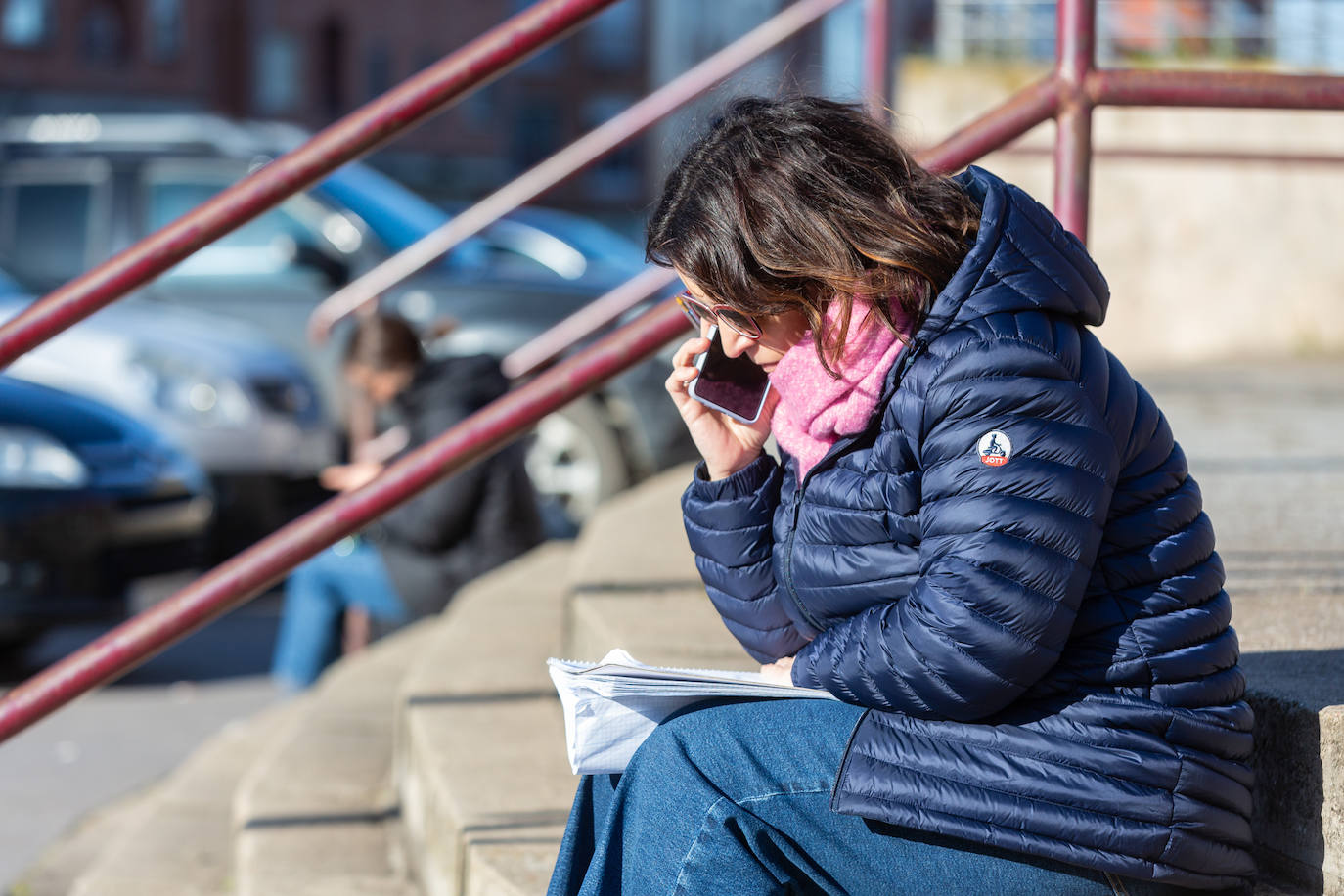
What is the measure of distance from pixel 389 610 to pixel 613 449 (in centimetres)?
210

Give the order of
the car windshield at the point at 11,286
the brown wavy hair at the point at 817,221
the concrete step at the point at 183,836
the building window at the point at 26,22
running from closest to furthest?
1. the brown wavy hair at the point at 817,221
2. the concrete step at the point at 183,836
3. the car windshield at the point at 11,286
4. the building window at the point at 26,22

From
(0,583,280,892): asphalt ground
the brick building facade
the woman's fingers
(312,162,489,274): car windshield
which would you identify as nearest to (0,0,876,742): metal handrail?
the woman's fingers

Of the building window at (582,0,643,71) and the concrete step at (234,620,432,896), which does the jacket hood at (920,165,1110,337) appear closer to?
the concrete step at (234,620,432,896)

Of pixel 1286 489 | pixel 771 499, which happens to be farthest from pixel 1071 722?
pixel 1286 489

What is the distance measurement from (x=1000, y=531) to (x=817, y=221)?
0.38 m

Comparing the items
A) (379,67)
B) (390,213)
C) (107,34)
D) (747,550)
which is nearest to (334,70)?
(379,67)

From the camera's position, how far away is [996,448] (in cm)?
137

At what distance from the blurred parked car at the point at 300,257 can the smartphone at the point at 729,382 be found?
14.7 feet

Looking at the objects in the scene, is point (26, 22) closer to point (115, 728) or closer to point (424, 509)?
point (115, 728)

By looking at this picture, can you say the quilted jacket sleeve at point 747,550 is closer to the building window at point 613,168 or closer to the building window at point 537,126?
the building window at point 613,168

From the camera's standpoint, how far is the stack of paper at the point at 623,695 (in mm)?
1524

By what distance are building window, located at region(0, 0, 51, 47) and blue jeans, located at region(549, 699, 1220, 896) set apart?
26.9m

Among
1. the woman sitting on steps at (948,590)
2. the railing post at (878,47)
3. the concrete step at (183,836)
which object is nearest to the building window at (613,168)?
the railing post at (878,47)

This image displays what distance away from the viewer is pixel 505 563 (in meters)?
4.30
